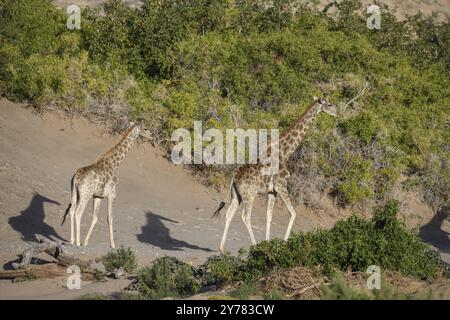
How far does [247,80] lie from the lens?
24.1 m

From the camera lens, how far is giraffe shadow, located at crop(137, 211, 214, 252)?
18.0 metres

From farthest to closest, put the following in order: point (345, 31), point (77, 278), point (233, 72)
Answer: point (345, 31)
point (233, 72)
point (77, 278)

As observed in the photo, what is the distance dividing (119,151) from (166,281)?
16.6ft

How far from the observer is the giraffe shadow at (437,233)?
2130 cm

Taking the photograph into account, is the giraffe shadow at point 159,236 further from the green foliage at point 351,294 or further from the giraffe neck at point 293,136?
the green foliage at point 351,294

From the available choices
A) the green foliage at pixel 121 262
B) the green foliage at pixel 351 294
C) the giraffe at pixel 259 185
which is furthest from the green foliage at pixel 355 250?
the giraffe at pixel 259 185

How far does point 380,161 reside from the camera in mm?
22812

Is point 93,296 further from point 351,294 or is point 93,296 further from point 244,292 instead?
point 351,294

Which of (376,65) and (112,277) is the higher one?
(376,65)

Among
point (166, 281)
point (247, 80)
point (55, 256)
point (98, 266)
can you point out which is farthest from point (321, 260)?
point (247, 80)

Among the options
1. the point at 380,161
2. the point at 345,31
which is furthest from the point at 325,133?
the point at 345,31

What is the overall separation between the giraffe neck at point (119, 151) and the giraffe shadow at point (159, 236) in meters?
1.68
